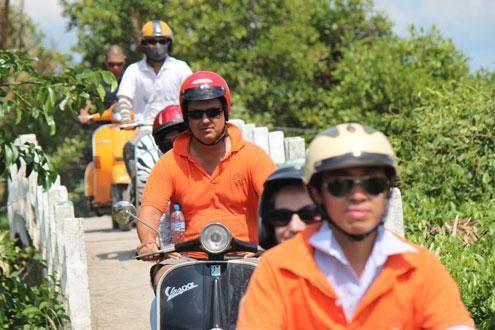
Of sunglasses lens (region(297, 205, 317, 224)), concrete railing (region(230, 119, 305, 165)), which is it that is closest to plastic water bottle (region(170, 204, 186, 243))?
sunglasses lens (region(297, 205, 317, 224))

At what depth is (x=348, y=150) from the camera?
350cm

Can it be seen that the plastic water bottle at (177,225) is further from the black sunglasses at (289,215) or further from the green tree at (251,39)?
the green tree at (251,39)

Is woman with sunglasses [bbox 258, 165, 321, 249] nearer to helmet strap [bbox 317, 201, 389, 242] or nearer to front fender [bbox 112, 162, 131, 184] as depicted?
helmet strap [bbox 317, 201, 389, 242]

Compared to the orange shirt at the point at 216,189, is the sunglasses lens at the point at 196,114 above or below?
above

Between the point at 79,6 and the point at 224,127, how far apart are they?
43.6 feet

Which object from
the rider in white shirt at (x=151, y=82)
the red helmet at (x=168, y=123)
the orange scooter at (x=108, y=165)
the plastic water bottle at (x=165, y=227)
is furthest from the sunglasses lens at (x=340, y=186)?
the orange scooter at (x=108, y=165)

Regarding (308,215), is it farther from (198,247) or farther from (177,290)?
(177,290)

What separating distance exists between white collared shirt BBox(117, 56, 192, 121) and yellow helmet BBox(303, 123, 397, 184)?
7.82 m

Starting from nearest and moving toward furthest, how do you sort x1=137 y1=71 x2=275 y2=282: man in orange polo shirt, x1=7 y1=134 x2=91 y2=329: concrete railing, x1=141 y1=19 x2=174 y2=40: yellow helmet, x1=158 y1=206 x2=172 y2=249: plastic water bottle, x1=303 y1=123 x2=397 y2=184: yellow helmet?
x1=303 y1=123 x2=397 y2=184: yellow helmet < x1=137 y1=71 x2=275 y2=282: man in orange polo shirt < x1=158 y1=206 x2=172 y2=249: plastic water bottle < x1=7 y1=134 x2=91 y2=329: concrete railing < x1=141 y1=19 x2=174 y2=40: yellow helmet

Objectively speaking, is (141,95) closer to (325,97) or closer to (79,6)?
(325,97)

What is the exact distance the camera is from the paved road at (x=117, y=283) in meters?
8.95

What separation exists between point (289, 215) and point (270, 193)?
0.11m

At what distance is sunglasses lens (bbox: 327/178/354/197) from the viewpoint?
353 cm

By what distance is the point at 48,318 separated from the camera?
858 cm
